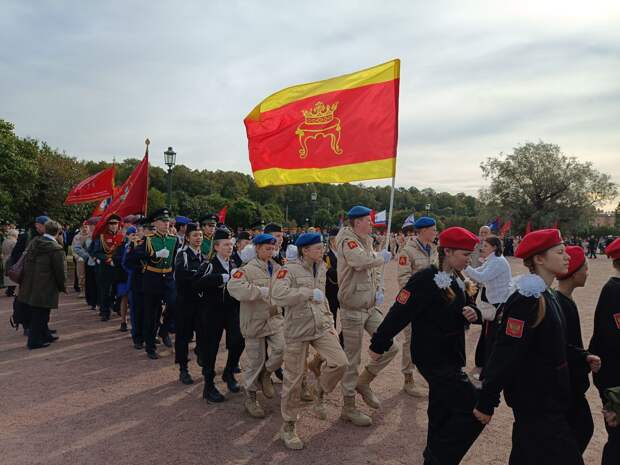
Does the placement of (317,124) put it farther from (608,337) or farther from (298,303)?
(608,337)

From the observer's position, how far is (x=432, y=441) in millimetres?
3420

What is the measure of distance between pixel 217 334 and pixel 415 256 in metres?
2.75

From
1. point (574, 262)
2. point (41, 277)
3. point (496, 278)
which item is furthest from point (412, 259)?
point (41, 277)

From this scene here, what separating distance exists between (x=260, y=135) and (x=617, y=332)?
4917 millimetres

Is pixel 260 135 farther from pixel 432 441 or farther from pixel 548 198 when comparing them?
pixel 548 198

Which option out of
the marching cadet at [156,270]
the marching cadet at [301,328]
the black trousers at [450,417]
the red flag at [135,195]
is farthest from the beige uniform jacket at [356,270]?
the red flag at [135,195]

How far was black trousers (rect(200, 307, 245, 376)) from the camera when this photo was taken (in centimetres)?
573

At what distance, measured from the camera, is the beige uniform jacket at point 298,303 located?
4.60m

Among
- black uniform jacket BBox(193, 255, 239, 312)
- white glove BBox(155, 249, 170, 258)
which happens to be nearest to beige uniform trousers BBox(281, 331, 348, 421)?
black uniform jacket BBox(193, 255, 239, 312)

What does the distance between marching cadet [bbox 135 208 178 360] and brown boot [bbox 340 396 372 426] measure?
3765 mm

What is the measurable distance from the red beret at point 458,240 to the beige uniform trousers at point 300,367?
1769mm

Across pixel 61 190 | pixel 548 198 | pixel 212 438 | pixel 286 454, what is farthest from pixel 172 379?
pixel 548 198

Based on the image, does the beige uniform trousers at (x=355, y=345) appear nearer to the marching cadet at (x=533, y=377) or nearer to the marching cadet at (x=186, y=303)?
the marching cadet at (x=186, y=303)

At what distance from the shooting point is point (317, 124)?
641cm
